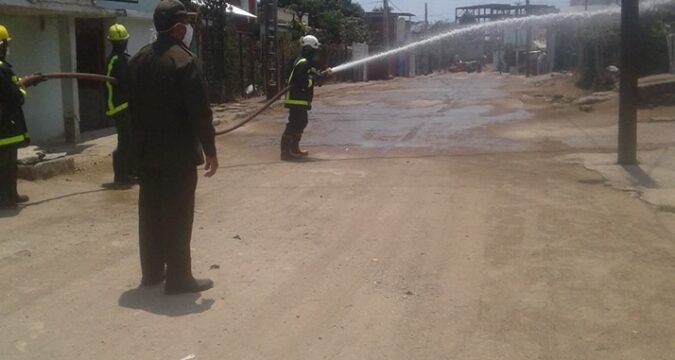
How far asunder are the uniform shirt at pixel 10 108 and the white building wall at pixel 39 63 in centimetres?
429

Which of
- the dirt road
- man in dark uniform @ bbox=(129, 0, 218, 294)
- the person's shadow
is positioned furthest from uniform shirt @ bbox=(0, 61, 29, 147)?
the person's shadow

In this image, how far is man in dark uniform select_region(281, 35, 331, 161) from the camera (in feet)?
41.4

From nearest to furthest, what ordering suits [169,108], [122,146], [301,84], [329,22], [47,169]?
[169,108], [122,146], [47,169], [301,84], [329,22]

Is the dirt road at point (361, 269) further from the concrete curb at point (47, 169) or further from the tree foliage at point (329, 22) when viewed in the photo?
the tree foliage at point (329, 22)

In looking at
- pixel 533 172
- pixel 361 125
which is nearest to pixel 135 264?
pixel 533 172

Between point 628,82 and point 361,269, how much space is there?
19.6 ft

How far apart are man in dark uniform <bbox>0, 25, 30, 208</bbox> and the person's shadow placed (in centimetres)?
327

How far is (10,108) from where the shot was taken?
882cm

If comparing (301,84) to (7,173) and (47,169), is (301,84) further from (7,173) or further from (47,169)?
(7,173)

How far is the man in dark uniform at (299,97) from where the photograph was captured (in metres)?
12.6

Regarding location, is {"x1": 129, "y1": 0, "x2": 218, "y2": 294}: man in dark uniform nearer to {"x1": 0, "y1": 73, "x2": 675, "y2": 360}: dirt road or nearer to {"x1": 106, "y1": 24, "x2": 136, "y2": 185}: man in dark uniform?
{"x1": 0, "y1": 73, "x2": 675, "y2": 360}: dirt road

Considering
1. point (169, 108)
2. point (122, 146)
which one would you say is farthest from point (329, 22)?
point (169, 108)

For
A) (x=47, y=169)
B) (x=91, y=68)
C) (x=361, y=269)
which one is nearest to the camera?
(x=361, y=269)

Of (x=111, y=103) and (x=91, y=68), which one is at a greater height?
(x=91, y=68)
